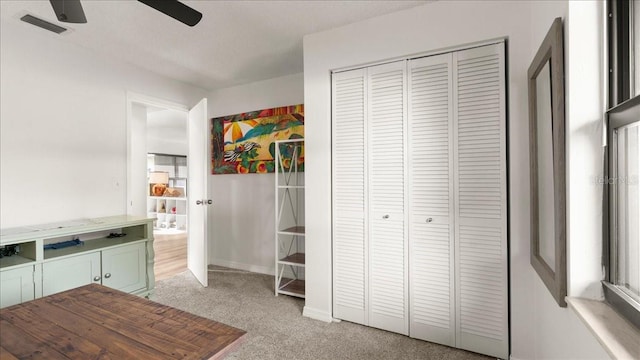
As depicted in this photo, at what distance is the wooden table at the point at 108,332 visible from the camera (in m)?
0.95

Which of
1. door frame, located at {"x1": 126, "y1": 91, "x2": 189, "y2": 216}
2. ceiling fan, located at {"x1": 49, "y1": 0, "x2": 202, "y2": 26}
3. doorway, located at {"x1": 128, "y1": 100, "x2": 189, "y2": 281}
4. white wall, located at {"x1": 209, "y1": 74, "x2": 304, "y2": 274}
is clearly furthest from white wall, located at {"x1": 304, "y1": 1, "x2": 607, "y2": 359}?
doorway, located at {"x1": 128, "y1": 100, "x2": 189, "y2": 281}

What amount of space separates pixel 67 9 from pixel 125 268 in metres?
2.30

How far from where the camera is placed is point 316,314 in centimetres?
261

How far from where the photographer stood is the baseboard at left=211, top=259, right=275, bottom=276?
3.78m

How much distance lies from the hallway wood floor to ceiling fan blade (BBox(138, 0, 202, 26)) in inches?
122

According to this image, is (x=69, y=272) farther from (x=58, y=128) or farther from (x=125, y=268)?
(x=58, y=128)

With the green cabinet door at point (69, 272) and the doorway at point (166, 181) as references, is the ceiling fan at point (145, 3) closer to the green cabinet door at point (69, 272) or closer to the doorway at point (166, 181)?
the green cabinet door at point (69, 272)

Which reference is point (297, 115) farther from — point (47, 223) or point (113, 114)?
point (47, 223)

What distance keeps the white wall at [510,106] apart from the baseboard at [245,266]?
1.22 meters

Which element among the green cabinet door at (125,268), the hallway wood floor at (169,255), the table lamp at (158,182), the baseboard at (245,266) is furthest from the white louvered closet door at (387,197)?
the table lamp at (158,182)

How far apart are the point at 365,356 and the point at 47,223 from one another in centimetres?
283

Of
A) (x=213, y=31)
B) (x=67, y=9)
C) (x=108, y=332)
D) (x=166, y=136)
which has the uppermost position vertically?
(x=213, y=31)

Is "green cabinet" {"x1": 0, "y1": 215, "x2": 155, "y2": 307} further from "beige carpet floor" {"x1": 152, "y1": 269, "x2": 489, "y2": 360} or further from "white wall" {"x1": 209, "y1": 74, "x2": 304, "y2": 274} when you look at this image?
"white wall" {"x1": 209, "y1": 74, "x2": 304, "y2": 274}

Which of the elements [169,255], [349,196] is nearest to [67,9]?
[349,196]
